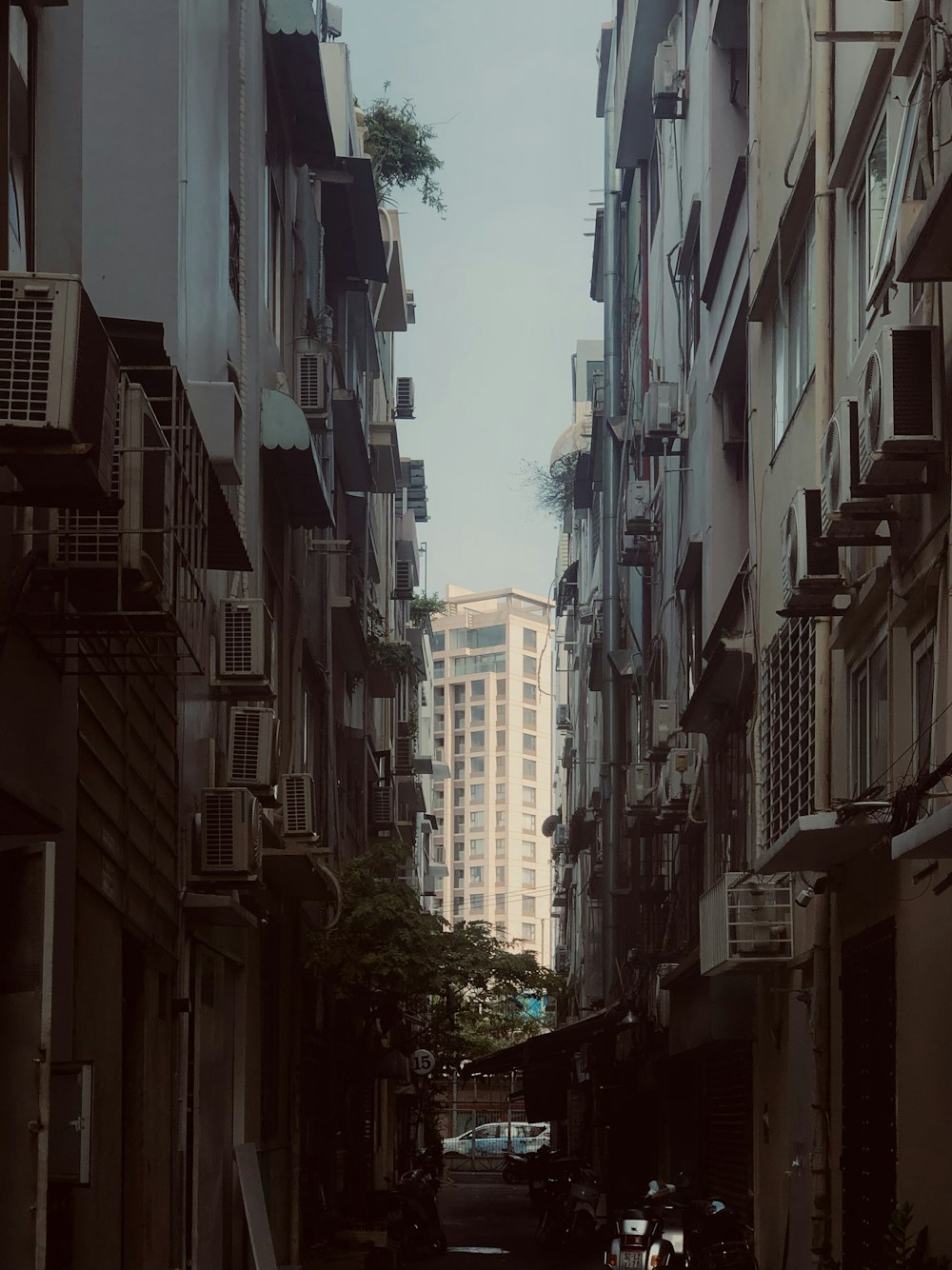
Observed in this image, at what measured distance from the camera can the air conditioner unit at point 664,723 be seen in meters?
23.2

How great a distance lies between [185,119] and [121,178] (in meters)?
0.86

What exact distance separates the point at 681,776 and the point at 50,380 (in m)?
16.2

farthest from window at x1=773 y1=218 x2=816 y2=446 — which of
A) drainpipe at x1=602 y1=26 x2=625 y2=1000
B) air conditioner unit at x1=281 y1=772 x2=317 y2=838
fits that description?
drainpipe at x1=602 y1=26 x2=625 y2=1000

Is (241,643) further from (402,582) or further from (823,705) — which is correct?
(402,582)

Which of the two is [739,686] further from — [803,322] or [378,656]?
[378,656]

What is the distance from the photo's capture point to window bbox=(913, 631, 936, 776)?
31.2 ft

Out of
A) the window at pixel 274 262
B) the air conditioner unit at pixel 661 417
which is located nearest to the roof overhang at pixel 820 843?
the window at pixel 274 262

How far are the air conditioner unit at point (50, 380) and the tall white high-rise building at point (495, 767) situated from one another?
393 ft

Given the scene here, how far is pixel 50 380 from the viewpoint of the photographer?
6.25 metres

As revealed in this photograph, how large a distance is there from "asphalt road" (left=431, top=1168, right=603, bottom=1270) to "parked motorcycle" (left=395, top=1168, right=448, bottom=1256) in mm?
248

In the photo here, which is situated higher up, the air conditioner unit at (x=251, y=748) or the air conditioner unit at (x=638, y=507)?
the air conditioner unit at (x=638, y=507)

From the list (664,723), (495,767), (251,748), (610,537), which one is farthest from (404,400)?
(495,767)

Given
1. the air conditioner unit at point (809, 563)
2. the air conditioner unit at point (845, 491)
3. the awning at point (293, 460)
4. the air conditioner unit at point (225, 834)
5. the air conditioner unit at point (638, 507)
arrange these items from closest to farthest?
the air conditioner unit at point (845, 491), the air conditioner unit at point (809, 563), the air conditioner unit at point (225, 834), the awning at point (293, 460), the air conditioner unit at point (638, 507)

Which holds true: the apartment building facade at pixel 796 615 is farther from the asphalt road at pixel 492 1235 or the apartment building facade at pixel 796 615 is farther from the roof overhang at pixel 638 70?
the asphalt road at pixel 492 1235
